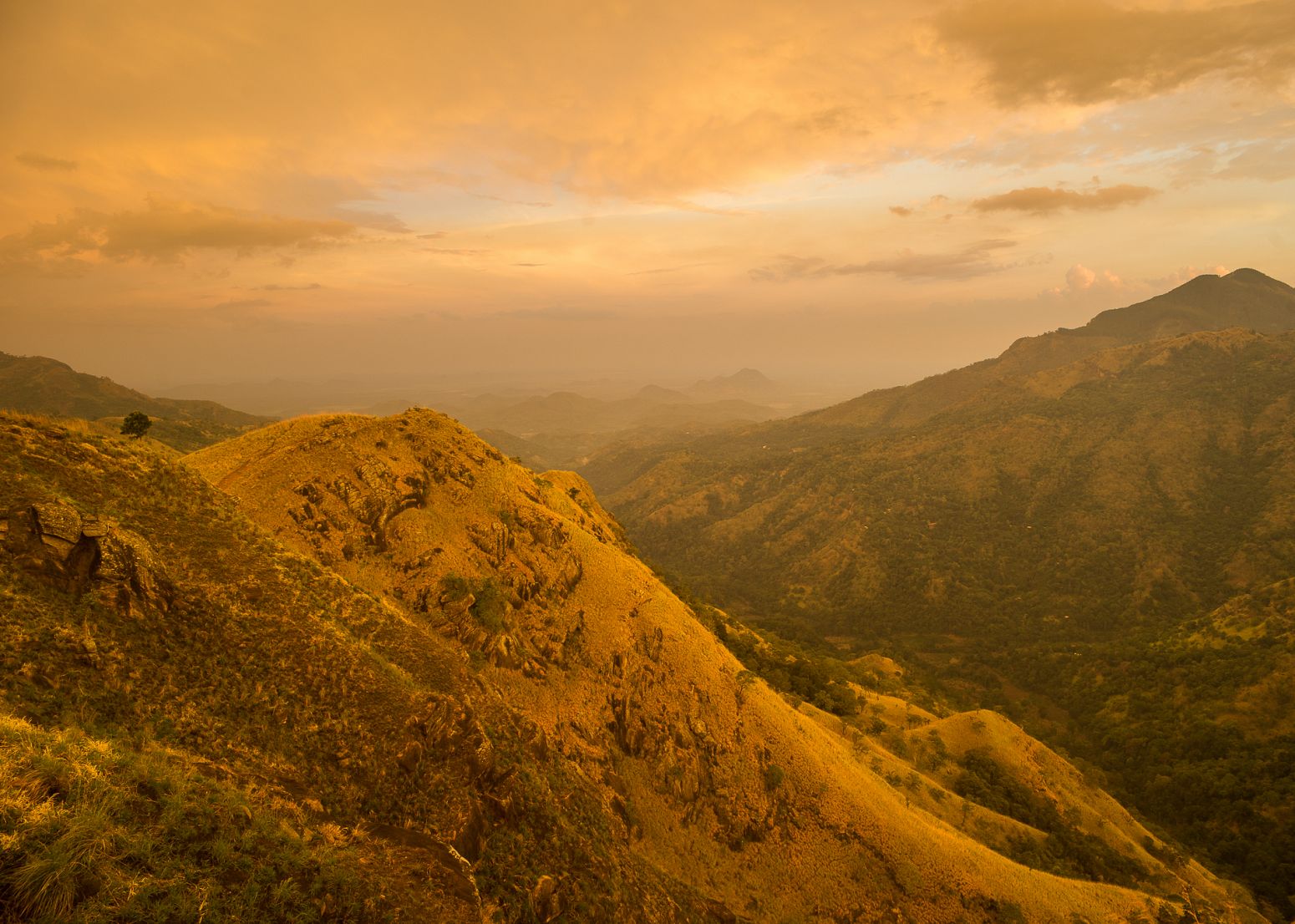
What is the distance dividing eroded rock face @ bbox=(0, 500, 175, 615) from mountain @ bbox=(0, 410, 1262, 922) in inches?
2.1

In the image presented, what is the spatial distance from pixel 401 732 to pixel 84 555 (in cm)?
932

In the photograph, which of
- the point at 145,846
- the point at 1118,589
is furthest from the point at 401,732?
the point at 1118,589

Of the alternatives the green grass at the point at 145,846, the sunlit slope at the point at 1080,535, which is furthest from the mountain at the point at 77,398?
the sunlit slope at the point at 1080,535

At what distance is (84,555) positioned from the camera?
1316 cm

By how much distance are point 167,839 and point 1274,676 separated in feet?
352

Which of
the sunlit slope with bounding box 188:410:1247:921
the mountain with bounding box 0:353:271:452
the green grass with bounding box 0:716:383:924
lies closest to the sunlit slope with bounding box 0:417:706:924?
the green grass with bounding box 0:716:383:924

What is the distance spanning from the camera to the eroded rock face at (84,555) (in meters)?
12.6

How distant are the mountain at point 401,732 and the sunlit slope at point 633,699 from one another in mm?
146

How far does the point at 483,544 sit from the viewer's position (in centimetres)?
2783

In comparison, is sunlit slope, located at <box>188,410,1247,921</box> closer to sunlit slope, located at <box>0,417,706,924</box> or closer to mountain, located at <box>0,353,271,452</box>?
sunlit slope, located at <box>0,417,706,924</box>

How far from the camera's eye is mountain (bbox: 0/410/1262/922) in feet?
31.0

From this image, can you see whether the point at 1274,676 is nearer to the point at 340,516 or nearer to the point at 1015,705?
the point at 1015,705

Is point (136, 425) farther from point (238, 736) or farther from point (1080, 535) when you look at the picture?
point (1080, 535)

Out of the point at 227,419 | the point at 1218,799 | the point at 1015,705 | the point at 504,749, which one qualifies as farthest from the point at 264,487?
the point at 227,419
